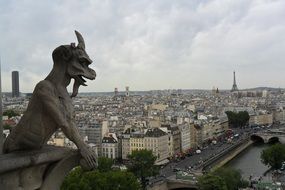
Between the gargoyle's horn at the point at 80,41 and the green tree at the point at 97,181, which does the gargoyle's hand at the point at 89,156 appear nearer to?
the gargoyle's horn at the point at 80,41

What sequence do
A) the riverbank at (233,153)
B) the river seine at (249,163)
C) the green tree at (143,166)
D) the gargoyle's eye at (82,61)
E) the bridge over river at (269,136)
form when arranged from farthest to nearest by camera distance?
the bridge over river at (269,136)
the riverbank at (233,153)
the river seine at (249,163)
the green tree at (143,166)
the gargoyle's eye at (82,61)

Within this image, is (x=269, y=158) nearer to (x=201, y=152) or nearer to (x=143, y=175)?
(x=143, y=175)

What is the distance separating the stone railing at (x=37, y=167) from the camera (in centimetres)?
268

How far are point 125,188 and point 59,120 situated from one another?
1647 cm

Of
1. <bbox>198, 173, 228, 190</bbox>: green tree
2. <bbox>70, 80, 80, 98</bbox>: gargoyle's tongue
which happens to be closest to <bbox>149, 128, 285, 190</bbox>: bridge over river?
<bbox>198, 173, 228, 190</bbox>: green tree

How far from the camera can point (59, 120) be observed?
2.81 metres

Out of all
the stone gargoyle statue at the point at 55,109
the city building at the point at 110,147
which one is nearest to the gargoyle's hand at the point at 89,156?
the stone gargoyle statue at the point at 55,109

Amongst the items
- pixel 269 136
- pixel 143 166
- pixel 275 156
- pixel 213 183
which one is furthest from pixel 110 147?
pixel 269 136

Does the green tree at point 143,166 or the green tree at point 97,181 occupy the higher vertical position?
the green tree at point 97,181

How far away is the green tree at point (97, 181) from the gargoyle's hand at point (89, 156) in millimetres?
14104

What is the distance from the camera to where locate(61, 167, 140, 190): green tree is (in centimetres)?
1698

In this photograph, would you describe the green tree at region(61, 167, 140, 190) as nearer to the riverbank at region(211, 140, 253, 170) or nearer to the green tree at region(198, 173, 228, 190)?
the green tree at region(198, 173, 228, 190)

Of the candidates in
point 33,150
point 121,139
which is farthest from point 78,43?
point 121,139

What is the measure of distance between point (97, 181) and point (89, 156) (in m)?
15.5
